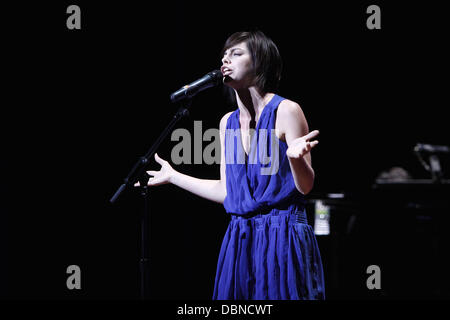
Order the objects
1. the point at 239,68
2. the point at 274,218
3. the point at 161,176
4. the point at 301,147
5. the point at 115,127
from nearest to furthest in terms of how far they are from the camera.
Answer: the point at 301,147 < the point at 274,218 < the point at 239,68 < the point at 161,176 < the point at 115,127

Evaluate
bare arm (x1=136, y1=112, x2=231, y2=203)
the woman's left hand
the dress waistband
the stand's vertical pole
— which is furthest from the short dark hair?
the stand's vertical pole

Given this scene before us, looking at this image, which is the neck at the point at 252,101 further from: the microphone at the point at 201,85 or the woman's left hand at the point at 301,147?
the woman's left hand at the point at 301,147

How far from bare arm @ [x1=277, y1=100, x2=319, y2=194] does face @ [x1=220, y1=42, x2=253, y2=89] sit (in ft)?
0.62

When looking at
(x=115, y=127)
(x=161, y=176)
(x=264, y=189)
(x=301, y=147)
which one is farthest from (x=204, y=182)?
(x=115, y=127)

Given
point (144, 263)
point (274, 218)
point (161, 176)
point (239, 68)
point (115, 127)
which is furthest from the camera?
point (115, 127)

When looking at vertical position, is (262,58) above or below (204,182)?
above

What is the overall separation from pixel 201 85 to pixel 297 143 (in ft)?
1.79

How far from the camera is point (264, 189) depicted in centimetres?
160

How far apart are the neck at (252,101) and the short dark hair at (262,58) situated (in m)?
0.03

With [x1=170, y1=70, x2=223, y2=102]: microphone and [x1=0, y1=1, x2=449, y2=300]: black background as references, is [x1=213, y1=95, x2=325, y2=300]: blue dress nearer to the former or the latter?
[x1=170, y1=70, x2=223, y2=102]: microphone

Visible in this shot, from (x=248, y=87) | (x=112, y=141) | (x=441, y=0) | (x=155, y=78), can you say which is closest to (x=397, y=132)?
(x=441, y=0)

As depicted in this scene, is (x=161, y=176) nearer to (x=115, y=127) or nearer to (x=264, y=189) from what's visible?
(x=264, y=189)

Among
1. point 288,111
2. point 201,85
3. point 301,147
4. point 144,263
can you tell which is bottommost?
point 144,263
